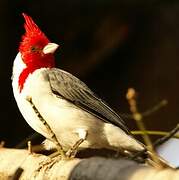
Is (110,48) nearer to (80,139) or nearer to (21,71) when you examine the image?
(21,71)

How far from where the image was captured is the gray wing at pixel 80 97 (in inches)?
152

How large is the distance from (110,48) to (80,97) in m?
2.14

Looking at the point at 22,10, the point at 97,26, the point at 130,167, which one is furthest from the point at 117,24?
the point at 130,167

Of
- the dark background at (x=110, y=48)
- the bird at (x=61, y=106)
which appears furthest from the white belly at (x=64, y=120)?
the dark background at (x=110, y=48)

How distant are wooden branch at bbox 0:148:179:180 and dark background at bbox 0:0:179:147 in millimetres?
2796

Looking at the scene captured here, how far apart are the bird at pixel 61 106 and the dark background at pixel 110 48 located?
184 cm

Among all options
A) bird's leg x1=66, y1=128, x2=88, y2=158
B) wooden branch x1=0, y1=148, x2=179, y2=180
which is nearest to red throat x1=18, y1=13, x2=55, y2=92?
bird's leg x1=66, y1=128, x2=88, y2=158

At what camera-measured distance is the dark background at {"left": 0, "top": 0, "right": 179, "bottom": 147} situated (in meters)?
5.82

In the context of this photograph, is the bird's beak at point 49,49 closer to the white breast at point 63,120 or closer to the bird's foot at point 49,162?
the white breast at point 63,120

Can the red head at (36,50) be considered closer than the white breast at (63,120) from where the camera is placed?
No

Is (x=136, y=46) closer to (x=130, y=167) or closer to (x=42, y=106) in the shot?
(x=42, y=106)

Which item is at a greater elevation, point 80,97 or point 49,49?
point 49,49

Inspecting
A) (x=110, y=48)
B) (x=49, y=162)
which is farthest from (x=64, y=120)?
(x=110, y=48)

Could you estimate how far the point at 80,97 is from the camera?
395cm
